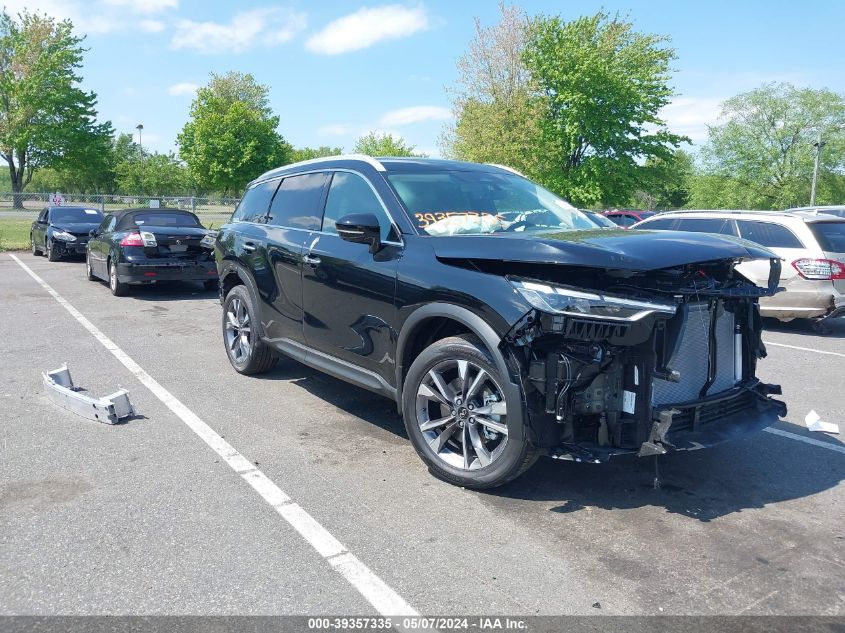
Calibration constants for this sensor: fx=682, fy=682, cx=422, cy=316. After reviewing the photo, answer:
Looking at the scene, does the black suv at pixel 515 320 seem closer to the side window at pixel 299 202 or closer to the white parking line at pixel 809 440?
the side window at pixel 299 202

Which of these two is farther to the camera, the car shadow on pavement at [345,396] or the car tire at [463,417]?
the car shadow on pavement at [345,396]

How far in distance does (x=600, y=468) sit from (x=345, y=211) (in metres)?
2.53

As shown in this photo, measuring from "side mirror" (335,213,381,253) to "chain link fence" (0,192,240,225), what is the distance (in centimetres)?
2888

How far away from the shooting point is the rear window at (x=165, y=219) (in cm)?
1259

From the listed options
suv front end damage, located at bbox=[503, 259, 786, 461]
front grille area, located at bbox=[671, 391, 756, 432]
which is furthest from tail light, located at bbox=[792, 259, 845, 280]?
suv front end damage, located at bbox=[503, 259, 786, 461]

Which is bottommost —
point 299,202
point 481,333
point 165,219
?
point 481,333

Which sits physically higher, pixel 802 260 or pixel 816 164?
pixel 816 164

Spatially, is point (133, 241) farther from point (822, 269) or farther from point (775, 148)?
point (775, 148)

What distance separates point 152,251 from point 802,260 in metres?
10.0

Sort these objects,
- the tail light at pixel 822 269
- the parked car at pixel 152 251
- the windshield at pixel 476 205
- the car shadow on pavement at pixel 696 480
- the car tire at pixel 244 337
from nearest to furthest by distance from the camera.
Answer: the car shadow on pavement at pixel 696 480 → the windshield at pixel 476 205 → the car tire at pixel 244 337 → the tail light at pixel 822 269 → the parked car at pixel 152 251

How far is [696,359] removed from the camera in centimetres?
382

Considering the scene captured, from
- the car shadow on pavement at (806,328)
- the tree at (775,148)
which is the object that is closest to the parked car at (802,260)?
the car shadow on pavement at (806,328)

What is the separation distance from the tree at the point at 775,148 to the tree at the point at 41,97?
159 ft

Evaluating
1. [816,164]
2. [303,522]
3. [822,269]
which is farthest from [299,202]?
[816,164]
